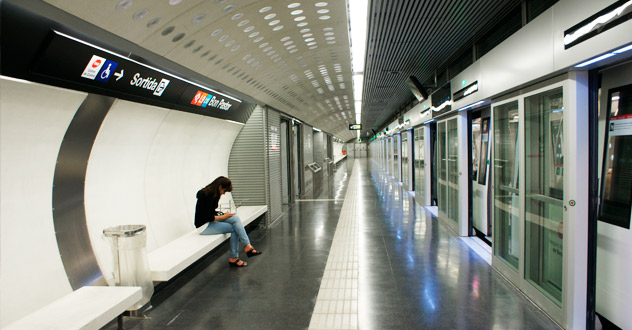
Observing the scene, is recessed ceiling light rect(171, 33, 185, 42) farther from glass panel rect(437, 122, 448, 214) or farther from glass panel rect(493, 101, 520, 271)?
glass panel rect(437, 122, 448, 214)

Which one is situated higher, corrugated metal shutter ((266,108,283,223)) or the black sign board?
the black sign board

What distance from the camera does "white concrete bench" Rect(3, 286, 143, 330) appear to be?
2.44 metres

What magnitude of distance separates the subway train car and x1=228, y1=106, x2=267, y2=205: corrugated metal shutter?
945 mm

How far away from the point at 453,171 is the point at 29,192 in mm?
6089

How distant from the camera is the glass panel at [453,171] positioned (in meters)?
6.19

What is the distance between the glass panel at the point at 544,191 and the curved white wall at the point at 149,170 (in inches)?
168

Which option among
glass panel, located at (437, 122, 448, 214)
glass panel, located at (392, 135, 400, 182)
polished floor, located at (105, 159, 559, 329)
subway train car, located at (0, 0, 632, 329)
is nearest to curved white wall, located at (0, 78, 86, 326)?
subway train car, located at (0, 0, 632, 329)

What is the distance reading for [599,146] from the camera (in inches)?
117

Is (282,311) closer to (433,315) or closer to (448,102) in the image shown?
(433,315)

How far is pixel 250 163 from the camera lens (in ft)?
23.6

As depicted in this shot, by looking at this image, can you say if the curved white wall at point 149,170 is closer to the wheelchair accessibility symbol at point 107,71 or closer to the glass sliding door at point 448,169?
the wheelchair accessibility symbol at point 107,71

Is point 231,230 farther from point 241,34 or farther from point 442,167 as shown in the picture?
point 442,167

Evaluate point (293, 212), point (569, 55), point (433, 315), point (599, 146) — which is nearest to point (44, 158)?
point (433, 315)

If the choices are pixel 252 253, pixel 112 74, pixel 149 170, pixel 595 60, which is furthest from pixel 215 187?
pixel 595 60
